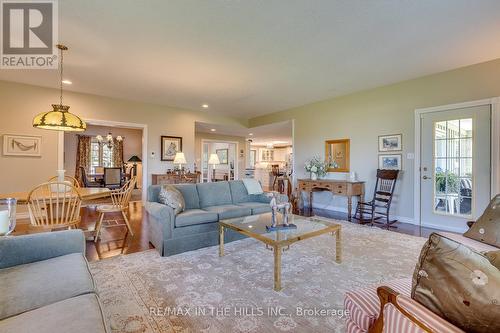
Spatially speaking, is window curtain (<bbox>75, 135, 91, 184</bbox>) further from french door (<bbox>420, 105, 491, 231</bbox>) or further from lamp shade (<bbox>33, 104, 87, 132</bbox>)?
french door (<bbox>420, 105, 491, 231</bbox>)

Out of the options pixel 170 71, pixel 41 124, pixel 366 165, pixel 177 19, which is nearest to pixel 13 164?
pixel 41 124

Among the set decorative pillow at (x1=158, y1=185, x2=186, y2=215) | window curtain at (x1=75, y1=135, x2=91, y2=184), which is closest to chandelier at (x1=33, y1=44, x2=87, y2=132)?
decorative pillow at (x1=158, y1=185, x2=186, y2=215)

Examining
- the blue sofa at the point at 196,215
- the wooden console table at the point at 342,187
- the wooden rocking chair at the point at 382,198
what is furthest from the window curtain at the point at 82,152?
the wooden rocking chair at the point at 382,198

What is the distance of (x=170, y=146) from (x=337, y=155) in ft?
13.9

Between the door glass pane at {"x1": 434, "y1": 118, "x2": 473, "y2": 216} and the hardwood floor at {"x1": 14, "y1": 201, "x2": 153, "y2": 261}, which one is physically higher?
the door glass pane at {"x1": 434, "y1": 118, "x2": 473, "y2": 216}

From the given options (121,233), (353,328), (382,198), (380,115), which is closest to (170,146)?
(121,233)

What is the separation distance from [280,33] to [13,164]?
5417mm

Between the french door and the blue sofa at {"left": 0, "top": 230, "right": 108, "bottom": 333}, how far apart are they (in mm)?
4932

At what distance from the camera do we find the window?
9.59 metres

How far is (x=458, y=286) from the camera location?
76 cm

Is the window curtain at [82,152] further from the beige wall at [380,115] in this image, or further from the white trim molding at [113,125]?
the beige wall at [380,115]

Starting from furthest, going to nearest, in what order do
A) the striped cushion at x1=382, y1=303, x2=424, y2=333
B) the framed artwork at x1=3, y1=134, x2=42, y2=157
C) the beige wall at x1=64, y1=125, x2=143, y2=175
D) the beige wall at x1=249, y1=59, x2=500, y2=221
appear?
the beige wall at x1=64, y1=125, x2=143, y2=175 → the framed artwork at x1=3, y1=134, x2=42, y2=157 → the beige wall at x1=249, y1=59, x2=500, y2=221 → the striped cushion at x1=382, y1=303, x2=424, y2=333

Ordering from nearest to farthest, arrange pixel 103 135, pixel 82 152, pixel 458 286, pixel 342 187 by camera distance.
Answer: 1. pixel 458 286
2. pixel 342 187
3. pixel 82 152
4. pixel 103 135

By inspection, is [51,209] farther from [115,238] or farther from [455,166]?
[455,166]
